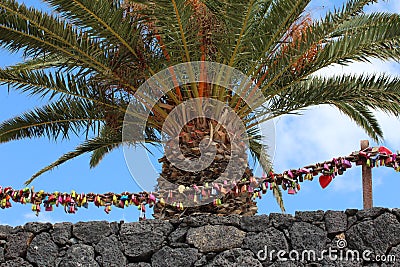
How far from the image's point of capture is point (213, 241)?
6.87 meters

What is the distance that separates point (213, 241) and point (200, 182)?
1.32m

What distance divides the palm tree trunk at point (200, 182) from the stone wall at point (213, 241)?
761mm

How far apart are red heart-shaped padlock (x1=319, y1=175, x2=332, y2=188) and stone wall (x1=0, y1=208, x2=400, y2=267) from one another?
59 centimetres

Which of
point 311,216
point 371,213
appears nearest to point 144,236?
point 311,216

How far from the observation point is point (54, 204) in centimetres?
762

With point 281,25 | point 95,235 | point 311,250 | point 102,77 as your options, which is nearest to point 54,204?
point 95,235

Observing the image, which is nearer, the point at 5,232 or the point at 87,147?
the point at 5,232

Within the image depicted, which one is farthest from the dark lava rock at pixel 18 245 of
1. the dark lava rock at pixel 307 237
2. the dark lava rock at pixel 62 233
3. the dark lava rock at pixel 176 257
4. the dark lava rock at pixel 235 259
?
the dark lava rock at pixel 307 237

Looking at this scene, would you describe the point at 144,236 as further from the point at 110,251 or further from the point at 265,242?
the point at 265,242

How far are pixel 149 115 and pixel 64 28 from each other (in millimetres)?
1695

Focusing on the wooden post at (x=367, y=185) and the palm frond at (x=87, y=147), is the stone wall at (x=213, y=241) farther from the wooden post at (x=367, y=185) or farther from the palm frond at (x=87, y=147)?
the palm frond at (x=87, y=147)

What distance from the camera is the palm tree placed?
792 cm

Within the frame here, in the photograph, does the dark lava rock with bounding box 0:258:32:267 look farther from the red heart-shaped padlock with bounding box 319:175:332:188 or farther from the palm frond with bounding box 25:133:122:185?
the red heart-shaped padlock with bounding box 319:175:332:188

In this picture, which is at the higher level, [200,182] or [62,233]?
[200,182]
